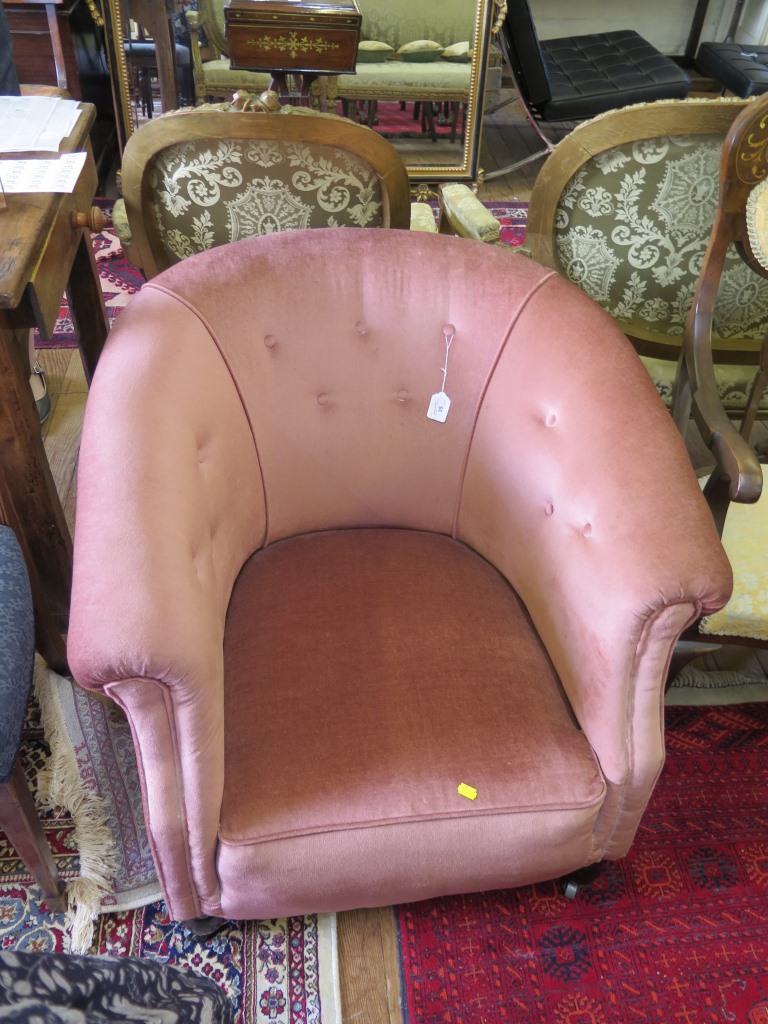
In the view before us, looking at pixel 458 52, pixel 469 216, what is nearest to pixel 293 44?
pixel 458 52

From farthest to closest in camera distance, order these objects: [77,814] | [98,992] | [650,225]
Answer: [650,225]
[77,814]
[98,992]

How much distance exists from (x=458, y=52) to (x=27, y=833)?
3208 mm

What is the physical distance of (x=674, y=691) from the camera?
173 centimetres

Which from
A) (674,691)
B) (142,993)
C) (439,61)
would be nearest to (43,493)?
(142,993)

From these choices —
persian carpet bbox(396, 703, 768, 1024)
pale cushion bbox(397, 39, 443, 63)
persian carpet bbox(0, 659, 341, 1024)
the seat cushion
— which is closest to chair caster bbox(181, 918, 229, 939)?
persian carpet bbox(0, 659, 341, 1024)

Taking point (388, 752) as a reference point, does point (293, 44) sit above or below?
above

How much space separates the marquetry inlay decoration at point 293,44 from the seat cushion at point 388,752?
194 centimetres

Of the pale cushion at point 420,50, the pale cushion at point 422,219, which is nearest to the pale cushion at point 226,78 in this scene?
the pale cushion at point 420,50

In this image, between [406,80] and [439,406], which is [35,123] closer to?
[439,406]

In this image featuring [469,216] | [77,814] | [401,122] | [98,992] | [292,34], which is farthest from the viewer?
[401,122]

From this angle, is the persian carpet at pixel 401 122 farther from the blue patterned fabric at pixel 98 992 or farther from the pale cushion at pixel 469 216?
the blue patterned fabric at pixel 98 992

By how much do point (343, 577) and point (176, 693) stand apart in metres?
0.45

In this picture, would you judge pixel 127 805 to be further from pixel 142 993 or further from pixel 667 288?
pixel 667 288

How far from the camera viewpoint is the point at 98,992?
2.11 feet
